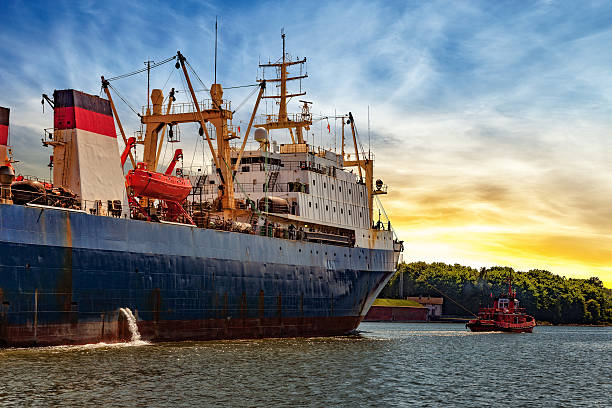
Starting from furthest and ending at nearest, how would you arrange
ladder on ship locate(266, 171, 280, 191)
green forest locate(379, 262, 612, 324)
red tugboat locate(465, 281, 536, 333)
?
1. green forest locate(379, 262, 612, 324)
2. red tugboat locate(465, 281, 536, 333)
3. ladder on ship locate(266, 171, 280, 191)

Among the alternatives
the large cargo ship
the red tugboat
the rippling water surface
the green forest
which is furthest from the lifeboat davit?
the green forest

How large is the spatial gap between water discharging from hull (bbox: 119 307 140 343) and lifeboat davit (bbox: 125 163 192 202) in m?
6.88

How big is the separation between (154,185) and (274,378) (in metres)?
14.2

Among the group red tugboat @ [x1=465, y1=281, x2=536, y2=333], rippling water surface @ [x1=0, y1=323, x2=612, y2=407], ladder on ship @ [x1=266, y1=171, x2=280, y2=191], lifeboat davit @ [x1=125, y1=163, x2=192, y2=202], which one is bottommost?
rippling water surface @ [x1=0, y1=323, x2=612, y2=407]

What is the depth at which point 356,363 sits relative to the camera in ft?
101

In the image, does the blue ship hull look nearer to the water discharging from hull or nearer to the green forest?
the water discharging from hull

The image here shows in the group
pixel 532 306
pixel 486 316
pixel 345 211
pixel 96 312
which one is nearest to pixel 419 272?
pixel 532 306

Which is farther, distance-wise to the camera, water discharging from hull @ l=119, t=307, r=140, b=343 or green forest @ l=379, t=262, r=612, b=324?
green forest @ l=379, t=262, r=612, b=324

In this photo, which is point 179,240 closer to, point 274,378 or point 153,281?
point 153,281

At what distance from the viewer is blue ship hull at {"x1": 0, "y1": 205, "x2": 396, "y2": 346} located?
27.5 meters

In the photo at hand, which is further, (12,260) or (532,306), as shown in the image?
(532,306)

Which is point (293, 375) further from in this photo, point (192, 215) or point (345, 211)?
point (345, 211)

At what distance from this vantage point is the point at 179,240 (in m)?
33.4

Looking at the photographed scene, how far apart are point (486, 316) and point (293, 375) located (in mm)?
53453
